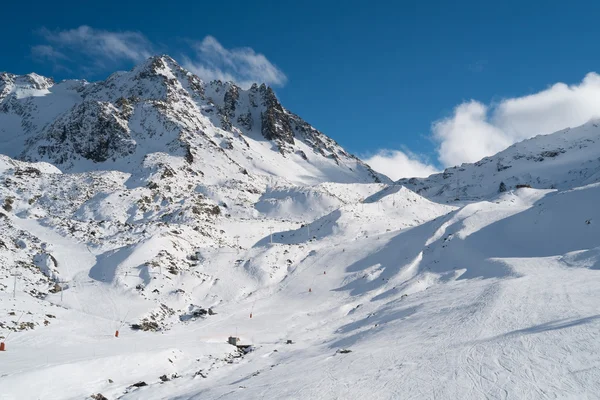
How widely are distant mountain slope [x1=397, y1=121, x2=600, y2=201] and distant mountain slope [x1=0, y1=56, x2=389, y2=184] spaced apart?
2492 cm

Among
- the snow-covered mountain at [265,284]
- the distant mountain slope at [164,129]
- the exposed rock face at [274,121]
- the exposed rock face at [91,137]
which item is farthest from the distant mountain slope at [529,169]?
the exposed rock face at [91,137]

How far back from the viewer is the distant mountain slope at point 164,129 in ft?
265

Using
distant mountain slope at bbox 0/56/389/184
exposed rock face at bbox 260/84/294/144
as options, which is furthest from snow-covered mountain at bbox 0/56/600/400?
exposed rock face at bbox 260/84/294/144

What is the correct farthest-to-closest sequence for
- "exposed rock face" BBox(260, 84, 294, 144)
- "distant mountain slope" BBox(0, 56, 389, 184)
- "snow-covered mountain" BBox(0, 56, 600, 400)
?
1. "exposed rock face" BBox(260, 84, 294, 144)
2. "distant mountain slope" BBox(0, 56, 389, 184)
3. "snow-covered mountain" BBox(0, 56, 600, 400)

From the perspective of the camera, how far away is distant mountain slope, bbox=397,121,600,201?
91938 mm

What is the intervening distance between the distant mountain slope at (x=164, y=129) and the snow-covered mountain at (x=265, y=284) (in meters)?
0.99

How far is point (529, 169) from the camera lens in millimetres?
104375

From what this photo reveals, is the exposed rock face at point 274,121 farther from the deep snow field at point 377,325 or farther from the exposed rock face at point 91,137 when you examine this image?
the deep snow field at point 377,325

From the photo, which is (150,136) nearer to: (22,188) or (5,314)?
(22,188)

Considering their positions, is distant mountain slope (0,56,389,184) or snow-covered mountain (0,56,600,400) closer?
snow-covered mountain (0,56,600,400)

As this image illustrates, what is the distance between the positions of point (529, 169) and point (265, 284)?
3886 inches

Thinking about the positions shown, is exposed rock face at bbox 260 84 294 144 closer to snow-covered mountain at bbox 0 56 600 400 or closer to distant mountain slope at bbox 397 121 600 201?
snow-covered mountain at bbox 0 56 600 400

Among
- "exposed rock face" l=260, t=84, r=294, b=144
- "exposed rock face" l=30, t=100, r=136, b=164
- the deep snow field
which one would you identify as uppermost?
"exposed rock face" l=260, t=84, r=294, b=144

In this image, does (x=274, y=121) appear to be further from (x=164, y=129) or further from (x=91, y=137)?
(x=91, y=137)
